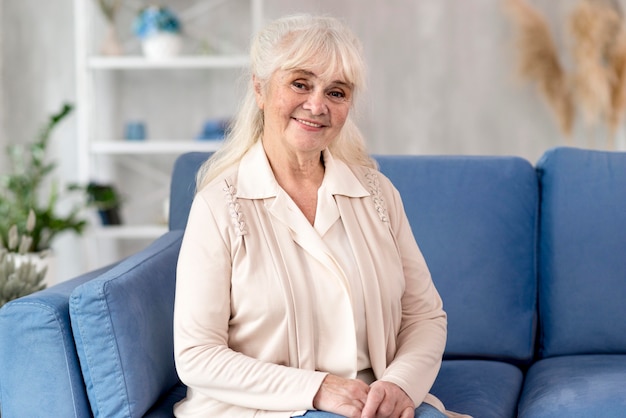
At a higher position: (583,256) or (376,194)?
(376,194)

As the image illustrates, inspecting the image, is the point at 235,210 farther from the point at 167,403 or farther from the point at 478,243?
the point at 478,243

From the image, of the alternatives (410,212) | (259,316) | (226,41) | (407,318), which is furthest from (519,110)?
(259,316)

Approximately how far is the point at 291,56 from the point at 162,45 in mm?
2916

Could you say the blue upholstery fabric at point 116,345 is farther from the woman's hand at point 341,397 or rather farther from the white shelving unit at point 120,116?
the white shelving unit at point 120,116

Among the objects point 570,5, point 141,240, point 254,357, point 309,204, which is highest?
point 570,5

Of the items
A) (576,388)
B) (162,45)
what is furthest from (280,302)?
(162,45)

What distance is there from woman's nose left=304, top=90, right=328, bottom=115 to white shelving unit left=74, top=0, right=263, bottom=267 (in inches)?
106

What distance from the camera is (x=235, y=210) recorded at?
1.63m

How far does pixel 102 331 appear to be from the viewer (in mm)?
1576

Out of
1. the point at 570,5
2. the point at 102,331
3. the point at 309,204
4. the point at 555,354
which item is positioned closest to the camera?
the point at 102,331

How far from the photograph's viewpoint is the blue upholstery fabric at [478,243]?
7.31ft

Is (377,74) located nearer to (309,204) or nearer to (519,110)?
(519,110)

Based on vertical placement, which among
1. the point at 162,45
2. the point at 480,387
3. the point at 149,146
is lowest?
the point at 480,387

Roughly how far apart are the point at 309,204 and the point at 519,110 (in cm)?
331
